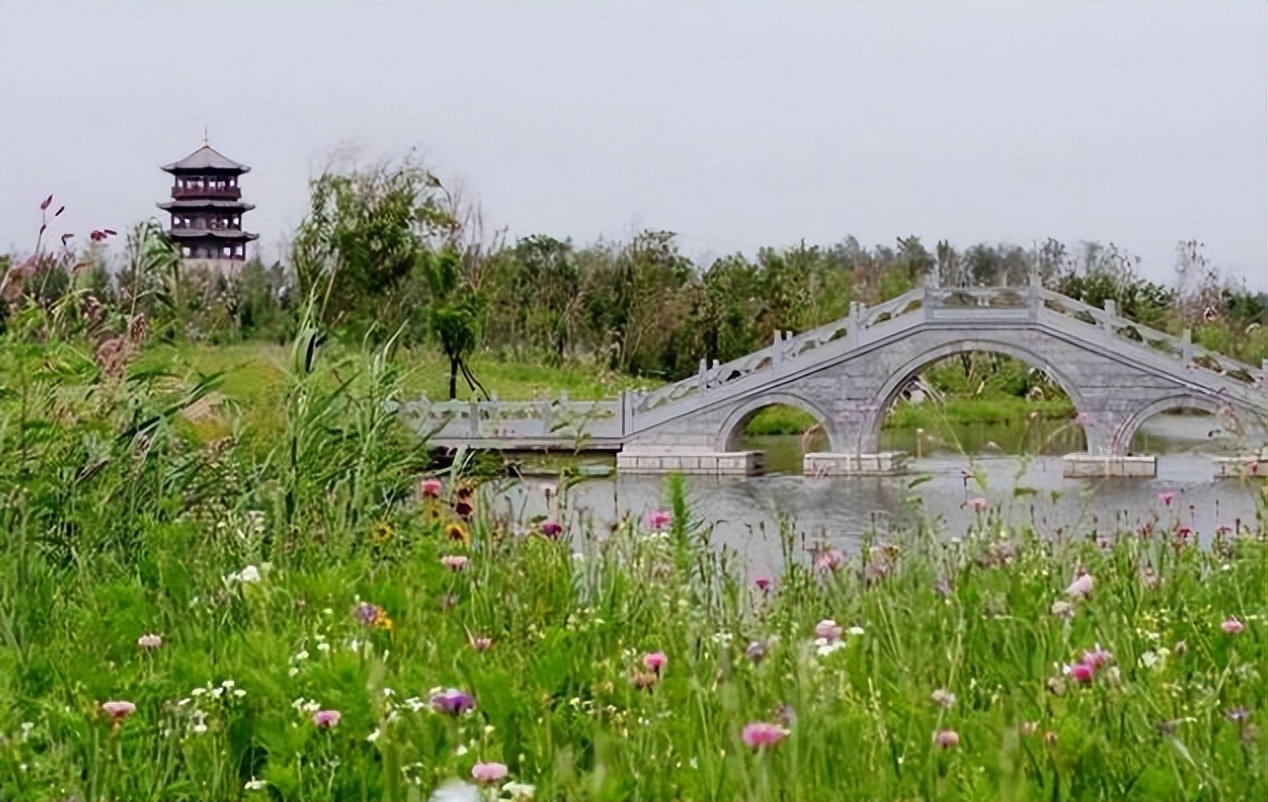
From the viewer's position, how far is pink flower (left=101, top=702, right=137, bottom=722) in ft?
5.15

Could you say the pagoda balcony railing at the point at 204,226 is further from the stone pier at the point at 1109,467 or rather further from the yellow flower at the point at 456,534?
the yellow flower at the point at 456,534

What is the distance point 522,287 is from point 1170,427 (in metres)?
8.62

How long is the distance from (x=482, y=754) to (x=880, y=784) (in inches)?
13.9

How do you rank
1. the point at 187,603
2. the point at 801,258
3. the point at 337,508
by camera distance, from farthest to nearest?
the point at 801,258
the point at 337,508
the point at 187,603

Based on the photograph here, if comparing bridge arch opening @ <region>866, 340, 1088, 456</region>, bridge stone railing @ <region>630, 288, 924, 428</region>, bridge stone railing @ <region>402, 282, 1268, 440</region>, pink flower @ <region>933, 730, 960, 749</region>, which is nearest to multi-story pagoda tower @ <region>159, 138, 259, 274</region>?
bridge stone railing @ <region>402, 282, 1268, 440</region>

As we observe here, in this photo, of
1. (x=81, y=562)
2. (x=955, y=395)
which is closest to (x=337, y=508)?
(x=81, y=562)

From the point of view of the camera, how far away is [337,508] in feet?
9.96

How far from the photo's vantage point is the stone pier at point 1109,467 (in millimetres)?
15180

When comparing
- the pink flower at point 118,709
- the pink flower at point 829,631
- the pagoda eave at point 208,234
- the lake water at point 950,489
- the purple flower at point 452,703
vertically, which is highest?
the pagoda eave at point 208,234

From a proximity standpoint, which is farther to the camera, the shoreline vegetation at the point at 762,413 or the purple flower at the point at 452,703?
the shoreline vegetation at the point at 762,413

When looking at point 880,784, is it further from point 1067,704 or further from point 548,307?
point 548,307

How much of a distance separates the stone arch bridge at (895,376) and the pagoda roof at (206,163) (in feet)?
13.7

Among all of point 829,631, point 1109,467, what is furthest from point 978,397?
point 829,631

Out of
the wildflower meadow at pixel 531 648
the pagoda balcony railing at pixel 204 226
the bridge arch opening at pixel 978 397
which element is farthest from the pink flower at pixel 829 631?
the bridge arch opening at pixel 978 397
